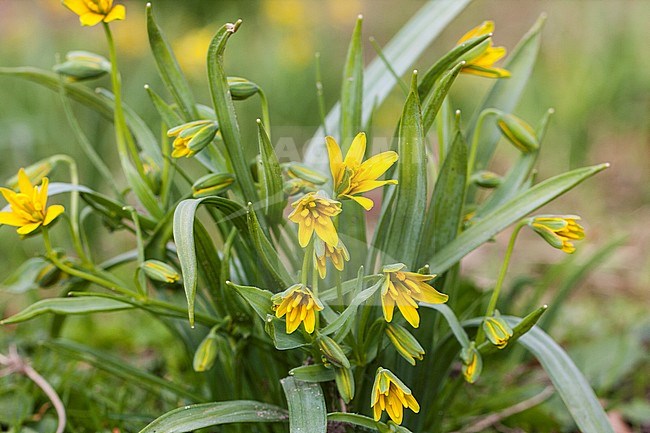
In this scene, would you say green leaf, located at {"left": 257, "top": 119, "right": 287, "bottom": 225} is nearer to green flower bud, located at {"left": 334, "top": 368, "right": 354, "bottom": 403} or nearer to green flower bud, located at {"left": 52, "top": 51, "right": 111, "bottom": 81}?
green flower bud, located at {"left": 334, "top": 368, "right": 354, "bottom": 403}

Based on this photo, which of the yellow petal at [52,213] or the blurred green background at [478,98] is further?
the blurred green background at [478,98]

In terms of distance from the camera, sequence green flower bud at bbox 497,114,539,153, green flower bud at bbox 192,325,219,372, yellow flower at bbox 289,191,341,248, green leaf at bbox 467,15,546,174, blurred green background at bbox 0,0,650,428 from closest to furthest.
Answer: yellow flower at bbox 289,191,341,248 < green flower bud at bbox 192,325,219,372 < green flower bud at bbox 497,114,539,153 < green leaf at bbox 467,15,546,174 < blurred green background at bbox 0,0,650,428

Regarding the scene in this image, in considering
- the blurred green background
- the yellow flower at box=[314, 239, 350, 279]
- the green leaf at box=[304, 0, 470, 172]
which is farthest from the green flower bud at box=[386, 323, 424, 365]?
the blurred green background

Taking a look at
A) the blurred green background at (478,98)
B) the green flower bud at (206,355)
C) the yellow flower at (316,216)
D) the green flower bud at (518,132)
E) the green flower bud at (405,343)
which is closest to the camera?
the yellow flower at (316,216)

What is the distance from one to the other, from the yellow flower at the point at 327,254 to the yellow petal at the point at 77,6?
56 centimetres

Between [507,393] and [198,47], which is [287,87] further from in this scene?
[507,393]

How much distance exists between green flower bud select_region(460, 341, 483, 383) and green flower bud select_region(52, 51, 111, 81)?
2.56ft

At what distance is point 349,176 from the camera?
37.1 inches

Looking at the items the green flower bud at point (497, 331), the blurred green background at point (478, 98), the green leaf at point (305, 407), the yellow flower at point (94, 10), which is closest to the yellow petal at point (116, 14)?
the yellow flower at point (94, 10)

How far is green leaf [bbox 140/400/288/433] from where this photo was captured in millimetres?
1011

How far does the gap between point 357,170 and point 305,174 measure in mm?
147

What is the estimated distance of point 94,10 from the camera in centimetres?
117

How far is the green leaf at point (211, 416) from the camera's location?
1.01m

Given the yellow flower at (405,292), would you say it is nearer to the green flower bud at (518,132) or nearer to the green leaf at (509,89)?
the green flower bud at (518,132)
